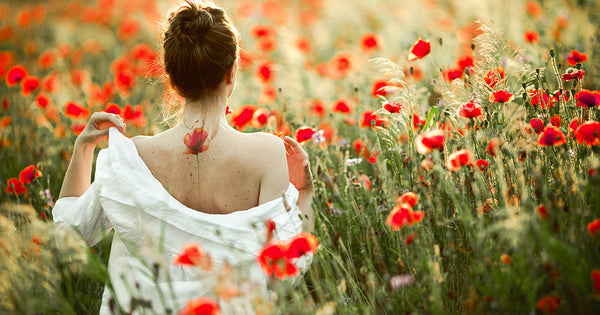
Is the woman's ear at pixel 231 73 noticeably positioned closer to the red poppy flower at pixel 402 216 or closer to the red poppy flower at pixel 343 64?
the red poppy flower at pixel 402 216

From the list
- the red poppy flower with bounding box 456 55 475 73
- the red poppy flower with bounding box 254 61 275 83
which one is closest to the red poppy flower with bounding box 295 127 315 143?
the red poppy flower with bounding box 456 55 475 73

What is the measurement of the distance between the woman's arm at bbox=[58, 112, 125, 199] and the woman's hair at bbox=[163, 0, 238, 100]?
1.16 ft

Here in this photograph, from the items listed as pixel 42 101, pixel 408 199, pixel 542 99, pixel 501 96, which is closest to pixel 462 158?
pixel 408 199

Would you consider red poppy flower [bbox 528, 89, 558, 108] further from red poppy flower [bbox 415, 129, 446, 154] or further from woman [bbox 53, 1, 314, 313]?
woman [bbox 53, 1, 314, 313]

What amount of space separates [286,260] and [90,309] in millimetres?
1215

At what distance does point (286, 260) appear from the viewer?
1.29 m

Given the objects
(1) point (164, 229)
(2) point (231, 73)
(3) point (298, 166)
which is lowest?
(1) point (164, 229)

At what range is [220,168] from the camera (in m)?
1.83

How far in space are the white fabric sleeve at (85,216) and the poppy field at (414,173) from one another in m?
0.07

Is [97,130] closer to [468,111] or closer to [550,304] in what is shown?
[468,111]

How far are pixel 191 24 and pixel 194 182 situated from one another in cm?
62

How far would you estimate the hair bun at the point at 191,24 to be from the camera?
5.88 feet

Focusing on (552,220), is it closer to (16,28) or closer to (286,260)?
(286,260)

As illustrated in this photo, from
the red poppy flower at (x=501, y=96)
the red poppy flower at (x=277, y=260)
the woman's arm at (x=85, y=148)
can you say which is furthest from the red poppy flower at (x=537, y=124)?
the woman's arm at (x=85, y=148)
